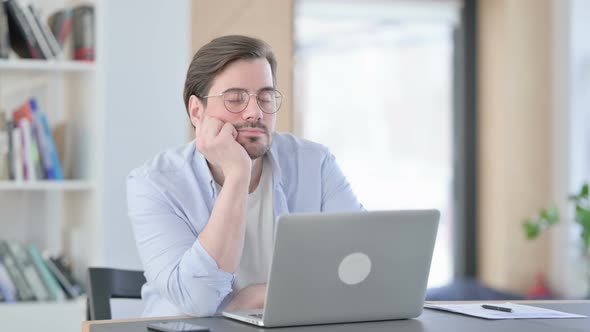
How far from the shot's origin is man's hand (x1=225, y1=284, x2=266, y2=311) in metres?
1.85

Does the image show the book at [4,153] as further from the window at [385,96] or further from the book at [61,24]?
the window at [385,96]

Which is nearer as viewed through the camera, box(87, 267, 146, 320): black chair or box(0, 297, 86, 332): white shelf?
box(87, 267, 146, 320): black chair

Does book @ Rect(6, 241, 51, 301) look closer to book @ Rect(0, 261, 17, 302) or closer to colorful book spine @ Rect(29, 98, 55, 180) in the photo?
book @ Rect(0, 261, 17, 302)

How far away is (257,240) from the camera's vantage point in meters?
2.11

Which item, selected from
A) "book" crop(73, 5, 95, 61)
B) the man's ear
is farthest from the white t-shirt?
"book" crop(73, 5, 95, 61)

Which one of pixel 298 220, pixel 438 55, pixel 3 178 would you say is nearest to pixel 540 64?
pixel 438 55

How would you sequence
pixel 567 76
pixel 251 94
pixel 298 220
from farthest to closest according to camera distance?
pixel 567 76
pixel 251 94
pixel 298 220

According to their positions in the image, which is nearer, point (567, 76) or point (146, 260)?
point (146, 260)

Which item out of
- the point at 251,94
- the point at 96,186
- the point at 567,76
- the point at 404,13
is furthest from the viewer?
the point at 404,13

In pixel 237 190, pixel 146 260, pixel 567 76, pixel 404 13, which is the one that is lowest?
pixel 146 260

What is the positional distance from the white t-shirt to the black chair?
0.79 ft

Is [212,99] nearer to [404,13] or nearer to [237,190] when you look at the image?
[237,190]

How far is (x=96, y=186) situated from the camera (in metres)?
3.08

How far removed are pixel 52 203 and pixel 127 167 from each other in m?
0.48
